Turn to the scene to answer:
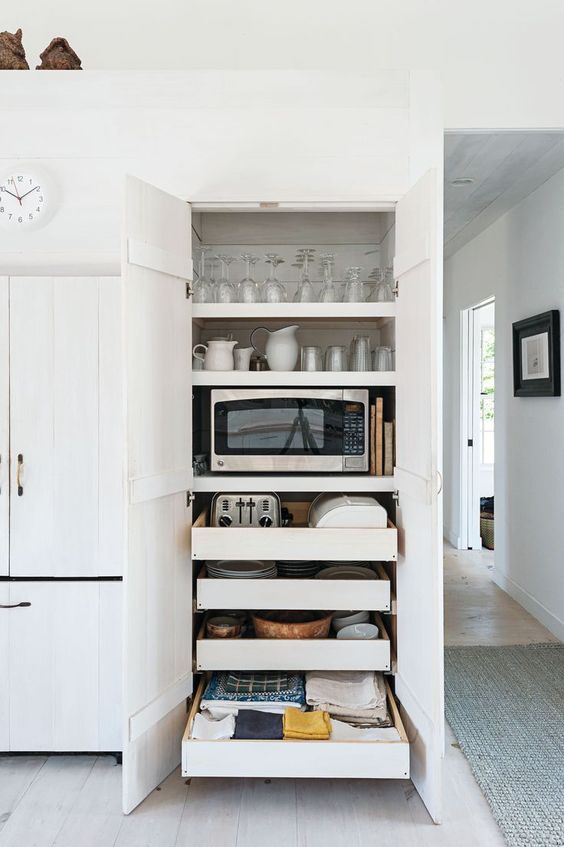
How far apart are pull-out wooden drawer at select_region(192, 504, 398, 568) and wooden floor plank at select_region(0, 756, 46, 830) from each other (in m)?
0.89

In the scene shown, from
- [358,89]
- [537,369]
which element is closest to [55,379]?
[358,89]

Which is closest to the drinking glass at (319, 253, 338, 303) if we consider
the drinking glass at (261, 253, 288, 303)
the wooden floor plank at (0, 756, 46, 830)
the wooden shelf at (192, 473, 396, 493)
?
the drinking glass at (261, 253, 288, 303)

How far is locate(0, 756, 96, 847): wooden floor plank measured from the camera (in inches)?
75.9

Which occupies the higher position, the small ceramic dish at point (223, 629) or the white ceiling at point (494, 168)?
Result: the white ceiling at point (494, 168)

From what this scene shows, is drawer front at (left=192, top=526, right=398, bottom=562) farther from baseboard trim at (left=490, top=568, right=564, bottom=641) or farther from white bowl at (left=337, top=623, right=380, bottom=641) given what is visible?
baseboard trim at (left=490, top=568, right=564, bottom=641)

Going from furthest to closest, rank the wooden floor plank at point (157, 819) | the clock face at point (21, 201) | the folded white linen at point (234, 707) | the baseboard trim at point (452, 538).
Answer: the baseboard trim at point (452, 538), the clock face at point (21, 201), the folded white linen at point (234, 707), the wooden floor plank at point (157, 819)

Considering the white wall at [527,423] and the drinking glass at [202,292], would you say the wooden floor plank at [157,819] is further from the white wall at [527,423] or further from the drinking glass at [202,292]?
the white wall at [527,423]

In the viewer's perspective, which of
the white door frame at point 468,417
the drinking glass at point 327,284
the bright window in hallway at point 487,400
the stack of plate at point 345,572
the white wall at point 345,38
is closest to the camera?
the drinking glass at point 327,284

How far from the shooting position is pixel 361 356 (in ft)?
8.20

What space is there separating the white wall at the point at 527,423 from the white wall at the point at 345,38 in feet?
2.75

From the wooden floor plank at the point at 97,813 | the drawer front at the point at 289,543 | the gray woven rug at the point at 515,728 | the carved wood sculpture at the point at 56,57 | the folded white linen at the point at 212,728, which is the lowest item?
the wooden floor plank at the point at 97,813

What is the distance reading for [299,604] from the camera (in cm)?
234

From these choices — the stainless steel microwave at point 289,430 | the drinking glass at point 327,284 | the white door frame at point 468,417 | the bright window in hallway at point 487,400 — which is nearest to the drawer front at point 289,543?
the stainless steel microwave at point 289,430

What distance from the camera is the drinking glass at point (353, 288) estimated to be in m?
2.45
